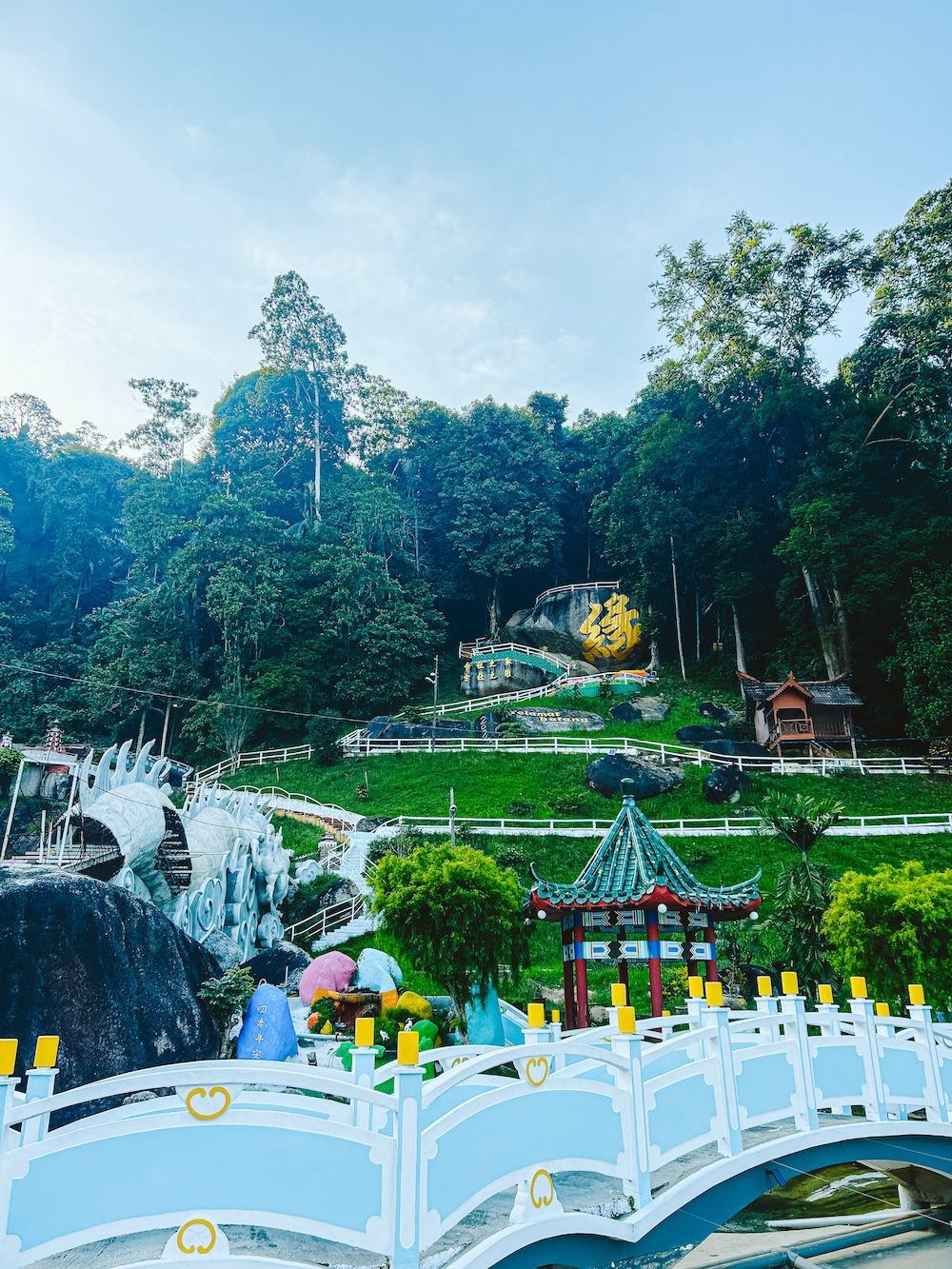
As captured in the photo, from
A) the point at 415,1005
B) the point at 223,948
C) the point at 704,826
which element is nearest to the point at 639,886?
the point at 415,1005

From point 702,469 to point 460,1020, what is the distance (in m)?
33.5

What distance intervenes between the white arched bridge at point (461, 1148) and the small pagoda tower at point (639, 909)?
4425 mm

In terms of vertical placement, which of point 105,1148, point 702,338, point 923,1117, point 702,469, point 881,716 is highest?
point 702,338

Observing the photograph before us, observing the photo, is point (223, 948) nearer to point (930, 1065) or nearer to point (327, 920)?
point (327, 920)

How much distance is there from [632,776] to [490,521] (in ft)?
74.9

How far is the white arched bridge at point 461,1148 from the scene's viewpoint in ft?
10.7

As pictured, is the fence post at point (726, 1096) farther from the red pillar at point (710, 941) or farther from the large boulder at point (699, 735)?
the large boulder at point (699, 735)

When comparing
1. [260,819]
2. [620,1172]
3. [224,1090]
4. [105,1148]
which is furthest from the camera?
[260,819]

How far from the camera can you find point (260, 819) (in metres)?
20.7

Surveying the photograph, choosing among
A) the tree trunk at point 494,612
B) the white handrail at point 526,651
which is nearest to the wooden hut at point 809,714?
the white handrail at point 526,651

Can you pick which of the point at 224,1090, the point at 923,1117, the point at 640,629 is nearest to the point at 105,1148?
the point at 224,1090

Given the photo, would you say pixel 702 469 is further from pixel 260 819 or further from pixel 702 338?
pixel 260 819

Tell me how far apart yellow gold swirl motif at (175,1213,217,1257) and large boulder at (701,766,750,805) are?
24.4m

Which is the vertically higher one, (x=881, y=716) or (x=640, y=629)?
(x=640, y=629)
